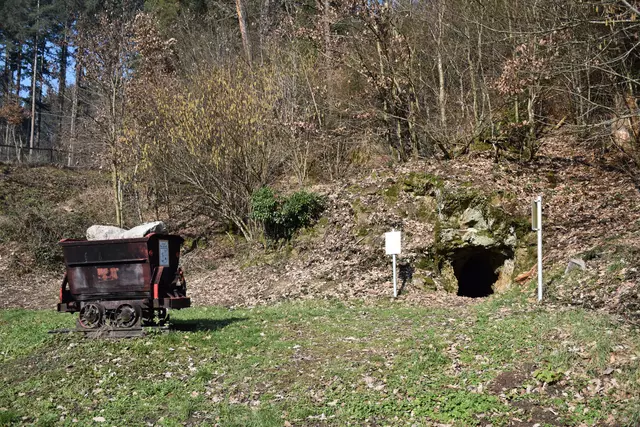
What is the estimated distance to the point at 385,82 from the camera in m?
18.9

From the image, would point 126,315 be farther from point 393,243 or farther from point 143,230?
point 393,243

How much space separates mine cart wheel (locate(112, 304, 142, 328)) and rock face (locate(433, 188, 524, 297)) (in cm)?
803

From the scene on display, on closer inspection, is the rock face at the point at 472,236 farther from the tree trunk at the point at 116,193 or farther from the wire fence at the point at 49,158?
the wire fence at the point at 49,158

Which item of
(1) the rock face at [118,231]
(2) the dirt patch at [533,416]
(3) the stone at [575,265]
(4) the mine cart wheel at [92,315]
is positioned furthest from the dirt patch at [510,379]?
(4) the mine cart wheel at [92,315]

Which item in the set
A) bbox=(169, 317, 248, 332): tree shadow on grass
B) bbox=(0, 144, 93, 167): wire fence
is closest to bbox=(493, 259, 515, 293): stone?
bbox=(169, 317, 248, 332): tree shadow on grass

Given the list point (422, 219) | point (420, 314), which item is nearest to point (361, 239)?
point (422, 219)

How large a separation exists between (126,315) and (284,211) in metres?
8.83

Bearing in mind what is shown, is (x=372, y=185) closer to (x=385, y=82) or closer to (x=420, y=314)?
(x=385, y=82)

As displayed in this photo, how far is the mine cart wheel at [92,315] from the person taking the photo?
973cm

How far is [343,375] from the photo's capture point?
25.0ft

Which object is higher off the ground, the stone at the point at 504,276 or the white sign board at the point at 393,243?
the white sign board at the point at 393,243

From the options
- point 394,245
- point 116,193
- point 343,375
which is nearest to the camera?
point 343,375

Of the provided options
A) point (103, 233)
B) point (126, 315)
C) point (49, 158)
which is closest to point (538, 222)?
point (126, 315)

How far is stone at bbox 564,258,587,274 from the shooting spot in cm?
1125
